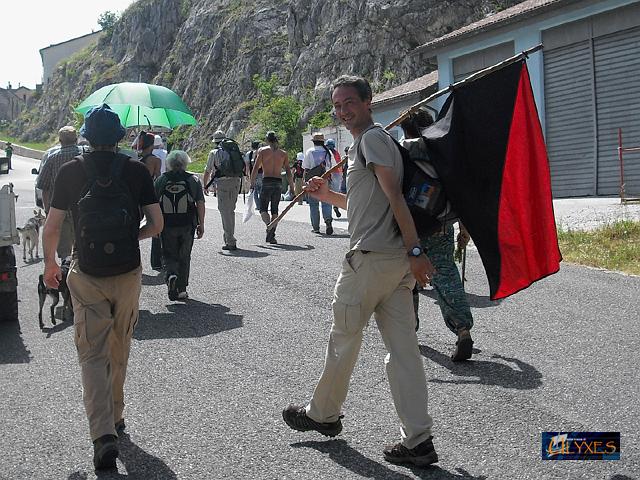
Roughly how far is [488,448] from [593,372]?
71.0 inches

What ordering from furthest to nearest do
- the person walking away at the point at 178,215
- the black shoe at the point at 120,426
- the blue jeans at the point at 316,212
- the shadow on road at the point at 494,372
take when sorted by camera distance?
the blue jeans at the point at 316,212, the person walking away at the point at 178,215, the shadow on road at the point at 494,372, the black shoe at the point at 120,426

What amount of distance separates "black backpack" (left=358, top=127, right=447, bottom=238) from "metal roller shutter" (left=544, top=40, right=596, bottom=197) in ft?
61.6

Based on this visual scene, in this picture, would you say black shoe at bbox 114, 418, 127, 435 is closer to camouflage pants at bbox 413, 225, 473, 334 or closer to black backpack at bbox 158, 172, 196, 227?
camouflage pants at bbox 413, 225, 473, 334

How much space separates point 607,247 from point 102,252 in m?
9.63

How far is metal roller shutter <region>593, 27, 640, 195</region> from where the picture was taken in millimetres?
21047

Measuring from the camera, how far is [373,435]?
4918 millimetres

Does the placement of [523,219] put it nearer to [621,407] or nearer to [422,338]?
[621,407]

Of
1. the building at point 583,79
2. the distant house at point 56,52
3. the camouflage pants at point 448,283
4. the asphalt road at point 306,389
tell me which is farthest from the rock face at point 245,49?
the camouflage pants at point 448,283

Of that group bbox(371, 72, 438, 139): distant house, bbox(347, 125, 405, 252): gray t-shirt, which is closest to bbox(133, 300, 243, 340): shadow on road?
bbox(347, 125, 405, 252): gray t-shirt

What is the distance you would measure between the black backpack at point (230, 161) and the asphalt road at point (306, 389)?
13.8ft

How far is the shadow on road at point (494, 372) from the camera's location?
5941 mm

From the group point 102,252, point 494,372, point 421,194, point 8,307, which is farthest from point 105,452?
point 8,307

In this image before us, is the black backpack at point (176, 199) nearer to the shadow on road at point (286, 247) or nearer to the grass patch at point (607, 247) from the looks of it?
the shadow on road at point (286, 247)

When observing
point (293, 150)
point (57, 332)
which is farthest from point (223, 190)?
point (293, 150)
